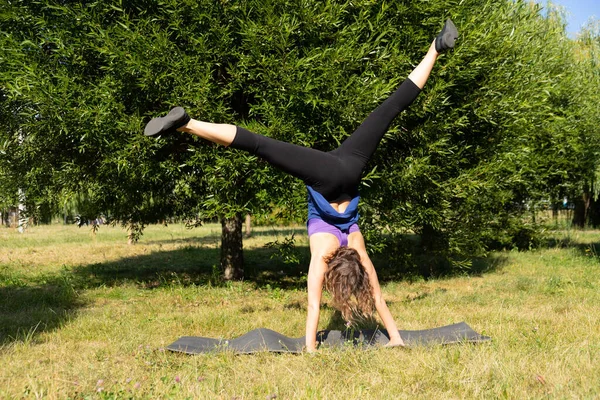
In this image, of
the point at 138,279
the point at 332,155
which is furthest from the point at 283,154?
the point at 138,279

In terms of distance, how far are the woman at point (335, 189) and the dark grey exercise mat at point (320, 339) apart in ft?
0.96

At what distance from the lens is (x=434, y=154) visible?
33.6 ft

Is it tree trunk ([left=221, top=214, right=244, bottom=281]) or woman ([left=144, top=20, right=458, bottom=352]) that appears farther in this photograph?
tree trunk ([left=221, top=214, right=244, bottom=281])

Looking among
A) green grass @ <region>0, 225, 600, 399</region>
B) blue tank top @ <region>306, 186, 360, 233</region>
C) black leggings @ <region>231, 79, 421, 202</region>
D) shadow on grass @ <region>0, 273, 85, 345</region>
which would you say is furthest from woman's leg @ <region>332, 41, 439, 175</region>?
shadow on grass @ <region>0, 273, 85, 345</region>

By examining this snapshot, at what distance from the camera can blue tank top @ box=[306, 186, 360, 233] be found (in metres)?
5.45

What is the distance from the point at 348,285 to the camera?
195 inches

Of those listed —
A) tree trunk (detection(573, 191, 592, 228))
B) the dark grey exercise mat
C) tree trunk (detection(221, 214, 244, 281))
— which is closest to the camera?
the dark grey exercise mat

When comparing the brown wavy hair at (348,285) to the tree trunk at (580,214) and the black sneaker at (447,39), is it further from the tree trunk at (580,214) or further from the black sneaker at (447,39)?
the tree trunk at (580,214)

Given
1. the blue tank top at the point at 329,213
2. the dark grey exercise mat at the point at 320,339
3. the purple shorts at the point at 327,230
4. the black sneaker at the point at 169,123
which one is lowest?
the dark grey exercise mat at the point at 320,339

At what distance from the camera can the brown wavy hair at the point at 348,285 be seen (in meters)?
4.96

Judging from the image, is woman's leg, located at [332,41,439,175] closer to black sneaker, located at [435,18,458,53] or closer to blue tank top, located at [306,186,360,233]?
black sneaker, located at [435,18,458,53]

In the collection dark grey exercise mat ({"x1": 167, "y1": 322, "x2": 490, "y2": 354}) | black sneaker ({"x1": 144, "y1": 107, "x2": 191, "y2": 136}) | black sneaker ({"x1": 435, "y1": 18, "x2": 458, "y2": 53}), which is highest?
black sneaker ({"x1": 435, "y1": 18, "x2": 458, "y2": 53})

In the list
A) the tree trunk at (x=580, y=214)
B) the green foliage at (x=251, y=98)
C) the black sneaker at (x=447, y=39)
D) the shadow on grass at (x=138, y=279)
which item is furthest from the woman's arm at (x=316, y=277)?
the tree trunk at (x=580, y=214)

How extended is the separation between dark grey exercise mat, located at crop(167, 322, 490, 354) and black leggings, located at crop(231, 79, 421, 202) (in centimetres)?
158
